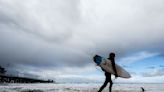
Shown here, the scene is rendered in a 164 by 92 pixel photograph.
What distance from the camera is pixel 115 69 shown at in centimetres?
1844

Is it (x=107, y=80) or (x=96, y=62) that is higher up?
(x=96, y=62)

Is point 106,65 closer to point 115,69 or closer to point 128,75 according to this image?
point 115,69

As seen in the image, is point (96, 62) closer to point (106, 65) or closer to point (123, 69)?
point (106, 65)

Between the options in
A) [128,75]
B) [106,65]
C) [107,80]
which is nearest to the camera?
[107,80]

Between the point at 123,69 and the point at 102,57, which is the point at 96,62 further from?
the point at 123,69

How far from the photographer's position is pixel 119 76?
62.7 feet

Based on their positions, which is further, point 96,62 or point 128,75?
point 128,75

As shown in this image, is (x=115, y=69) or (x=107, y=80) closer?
(x=107, y=80)

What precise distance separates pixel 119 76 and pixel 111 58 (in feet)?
5.27

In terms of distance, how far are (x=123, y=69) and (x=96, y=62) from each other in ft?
8.06

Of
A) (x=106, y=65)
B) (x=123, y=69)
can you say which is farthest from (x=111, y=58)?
(x=123, y=69)

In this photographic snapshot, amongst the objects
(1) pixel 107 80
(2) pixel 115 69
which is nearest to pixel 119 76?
(2) pixel 115 69

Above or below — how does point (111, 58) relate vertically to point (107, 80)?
above

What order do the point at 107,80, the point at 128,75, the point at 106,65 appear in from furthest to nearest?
1. the point at 128,75
2. the point at 106,65
3. the point at 107,80
